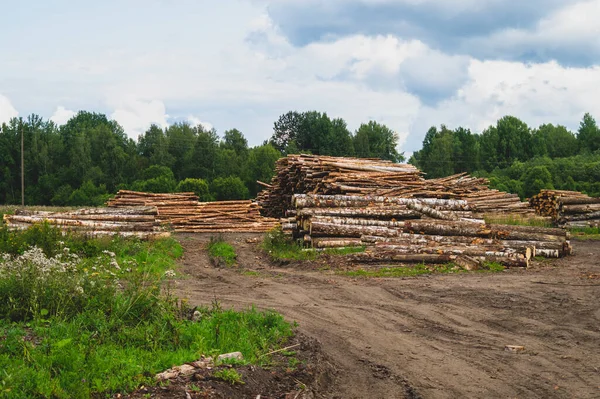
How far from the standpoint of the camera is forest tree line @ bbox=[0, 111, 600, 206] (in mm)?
58094

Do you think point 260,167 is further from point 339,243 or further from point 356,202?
point 339,243

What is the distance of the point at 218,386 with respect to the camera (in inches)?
218

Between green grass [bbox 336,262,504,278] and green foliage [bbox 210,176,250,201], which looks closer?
green grass [bbox 336,262,504,278]

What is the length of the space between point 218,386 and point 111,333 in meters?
1.87

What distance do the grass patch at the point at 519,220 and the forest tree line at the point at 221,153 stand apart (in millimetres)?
23999

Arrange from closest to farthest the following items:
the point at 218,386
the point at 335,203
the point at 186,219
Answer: the point at 218,386
the point at 335,203
the point at 186,219

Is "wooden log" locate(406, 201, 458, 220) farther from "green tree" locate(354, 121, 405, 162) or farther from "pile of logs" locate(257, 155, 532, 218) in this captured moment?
"green tree" locate(354, 121, 405, 162)

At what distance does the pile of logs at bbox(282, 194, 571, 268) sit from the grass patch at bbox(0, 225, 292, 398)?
8.12 metres

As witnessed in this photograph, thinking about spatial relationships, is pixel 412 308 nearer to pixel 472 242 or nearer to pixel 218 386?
pixel 218 386

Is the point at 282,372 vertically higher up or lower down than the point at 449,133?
lower down

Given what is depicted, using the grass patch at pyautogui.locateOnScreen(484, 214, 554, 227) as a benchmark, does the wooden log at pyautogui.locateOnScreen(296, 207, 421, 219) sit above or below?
above

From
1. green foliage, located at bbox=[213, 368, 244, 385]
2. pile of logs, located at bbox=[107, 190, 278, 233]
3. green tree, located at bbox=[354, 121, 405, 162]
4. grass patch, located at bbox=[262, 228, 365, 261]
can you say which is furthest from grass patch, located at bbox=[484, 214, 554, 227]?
green tree, located at bbox=[354, 121, 405, 162]

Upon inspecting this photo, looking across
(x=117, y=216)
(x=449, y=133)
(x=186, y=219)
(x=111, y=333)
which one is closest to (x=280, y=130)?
(x=449, y=133)

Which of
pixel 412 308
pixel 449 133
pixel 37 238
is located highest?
pixel 449 133
